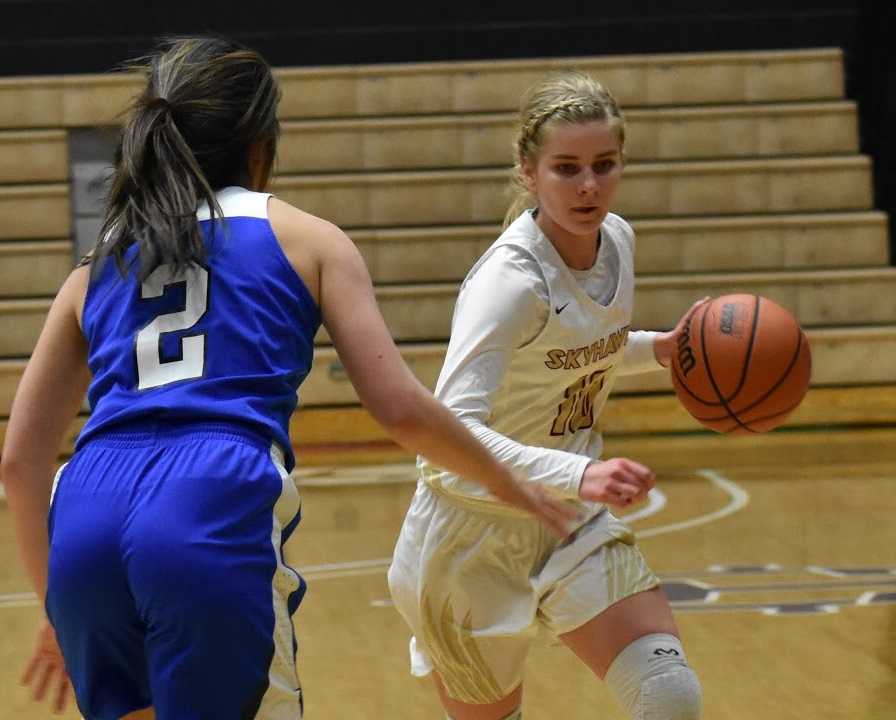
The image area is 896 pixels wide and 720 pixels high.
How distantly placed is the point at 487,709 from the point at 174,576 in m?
1.31

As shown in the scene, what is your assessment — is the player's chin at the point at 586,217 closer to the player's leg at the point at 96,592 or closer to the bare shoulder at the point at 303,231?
the bare shoulder at the point at 303,231

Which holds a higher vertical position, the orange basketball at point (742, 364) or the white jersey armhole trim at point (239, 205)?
the white jersey armhole trim at point (239, 205)

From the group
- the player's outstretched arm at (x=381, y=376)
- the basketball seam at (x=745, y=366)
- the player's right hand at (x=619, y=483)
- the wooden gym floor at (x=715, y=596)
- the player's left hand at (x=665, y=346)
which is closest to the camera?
the player's outstretched arm at (x=381, y=376)

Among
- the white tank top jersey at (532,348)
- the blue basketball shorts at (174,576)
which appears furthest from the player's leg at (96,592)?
the white tank top jersey at (532,348)

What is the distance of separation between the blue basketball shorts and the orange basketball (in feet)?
4.32

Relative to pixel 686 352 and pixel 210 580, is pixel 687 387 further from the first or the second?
pixel 210 580

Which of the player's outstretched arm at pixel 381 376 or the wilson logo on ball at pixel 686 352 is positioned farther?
the wilson logo on ball at pixel 686 352

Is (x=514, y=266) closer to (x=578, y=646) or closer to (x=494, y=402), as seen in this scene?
(x=494, y=402)

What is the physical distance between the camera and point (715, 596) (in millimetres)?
5227

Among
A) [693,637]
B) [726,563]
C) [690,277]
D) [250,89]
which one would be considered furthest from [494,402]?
[690,277]

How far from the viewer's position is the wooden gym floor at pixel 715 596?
13.4ft

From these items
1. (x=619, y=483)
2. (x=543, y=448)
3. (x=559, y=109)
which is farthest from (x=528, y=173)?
(x=619, y=483)

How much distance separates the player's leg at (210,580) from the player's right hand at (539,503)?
1.00 ft

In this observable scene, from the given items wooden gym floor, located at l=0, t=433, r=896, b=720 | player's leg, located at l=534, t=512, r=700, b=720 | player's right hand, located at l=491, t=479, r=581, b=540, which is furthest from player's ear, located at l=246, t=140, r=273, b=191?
wooden gym floor, located at l=0, t=433, r=896, b=720
